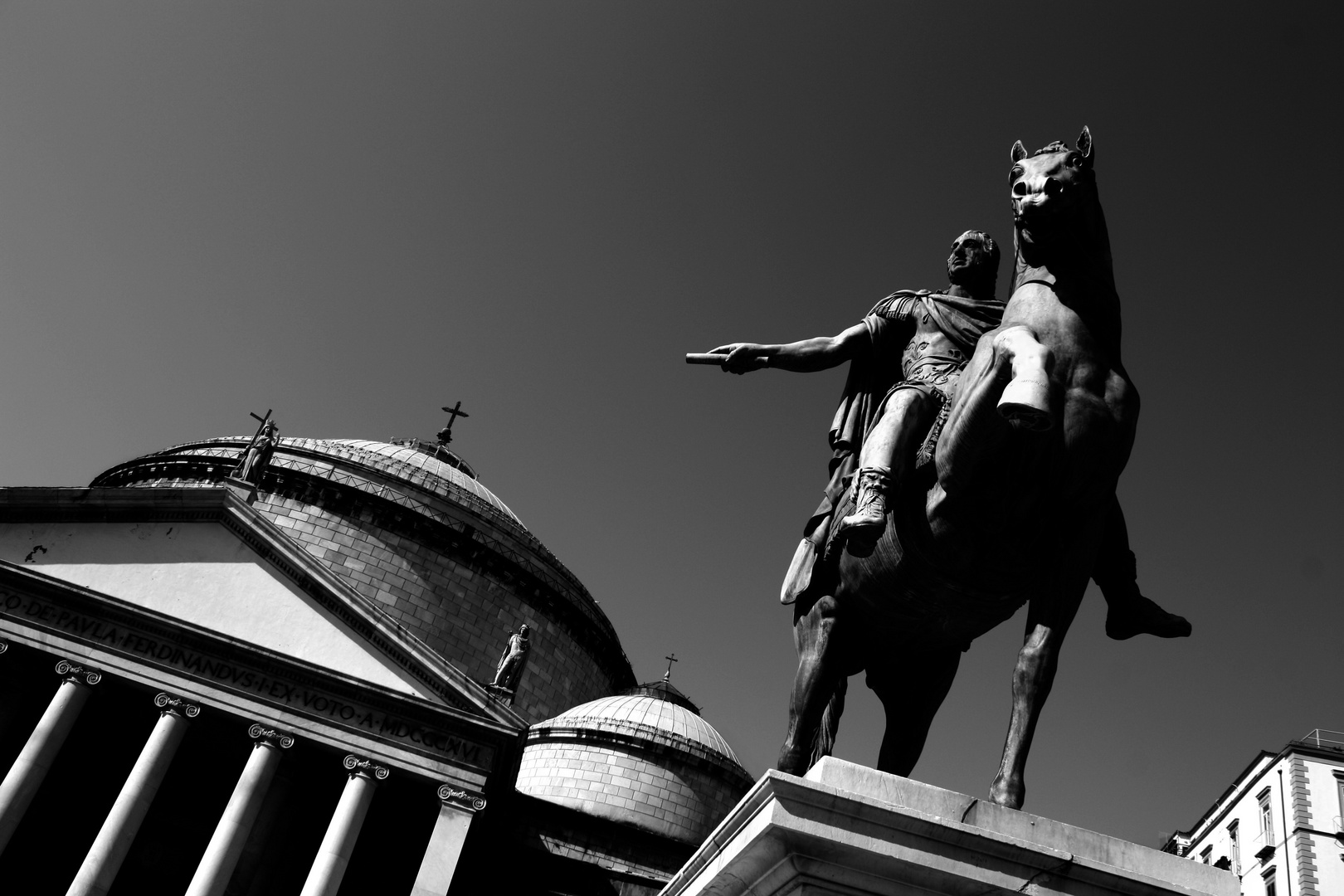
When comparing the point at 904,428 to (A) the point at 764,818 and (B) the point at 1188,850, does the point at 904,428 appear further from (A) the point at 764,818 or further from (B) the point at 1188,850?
(B) the point at 1188,850

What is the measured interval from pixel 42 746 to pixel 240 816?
467cm

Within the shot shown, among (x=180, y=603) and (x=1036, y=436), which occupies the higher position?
(x=180, y=603)

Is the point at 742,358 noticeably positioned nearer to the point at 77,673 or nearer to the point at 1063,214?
the point at 1063,214

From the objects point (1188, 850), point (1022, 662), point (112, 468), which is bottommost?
point (1022, 662)

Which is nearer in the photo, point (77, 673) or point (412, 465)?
point (77, 673)

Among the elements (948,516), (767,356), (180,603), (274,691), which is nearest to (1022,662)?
(948,516)

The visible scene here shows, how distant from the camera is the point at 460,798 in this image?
81.1ft

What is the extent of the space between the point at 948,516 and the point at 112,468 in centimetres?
4934

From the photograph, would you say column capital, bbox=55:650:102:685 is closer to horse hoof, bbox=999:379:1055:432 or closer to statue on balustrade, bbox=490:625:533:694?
statue on balustrade, bbox=490:625:533:694

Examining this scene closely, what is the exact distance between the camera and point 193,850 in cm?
2588

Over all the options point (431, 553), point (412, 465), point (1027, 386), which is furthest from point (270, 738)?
point (1027, 386)

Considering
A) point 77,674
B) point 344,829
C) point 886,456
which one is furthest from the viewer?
point 77,674

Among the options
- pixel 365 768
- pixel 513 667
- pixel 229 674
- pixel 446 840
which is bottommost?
pixel 446 840

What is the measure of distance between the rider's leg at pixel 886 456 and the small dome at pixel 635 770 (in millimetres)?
28848
